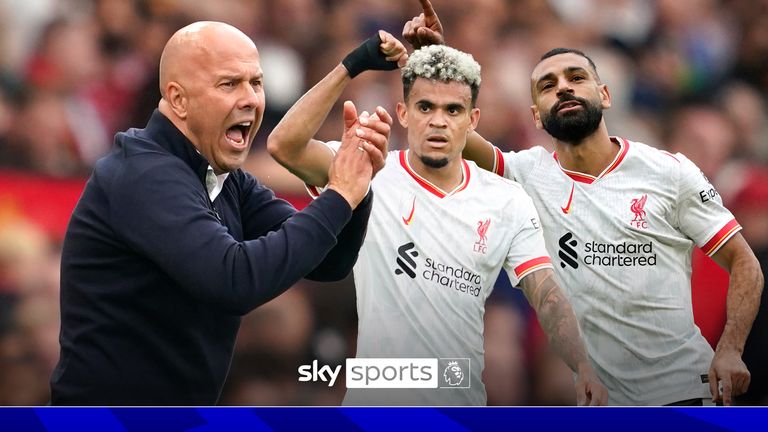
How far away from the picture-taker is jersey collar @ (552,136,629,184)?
2.98 m

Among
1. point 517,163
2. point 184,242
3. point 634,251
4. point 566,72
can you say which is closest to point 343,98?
point 517,163

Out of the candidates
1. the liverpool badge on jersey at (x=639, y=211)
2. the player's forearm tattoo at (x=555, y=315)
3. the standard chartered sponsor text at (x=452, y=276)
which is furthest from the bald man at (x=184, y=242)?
the liverpool badge on jersey at (x=639, y=211)

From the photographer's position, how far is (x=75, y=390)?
2170 mm

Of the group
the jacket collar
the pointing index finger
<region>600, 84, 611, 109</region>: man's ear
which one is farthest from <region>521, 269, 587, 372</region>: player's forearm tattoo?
the jacket collar

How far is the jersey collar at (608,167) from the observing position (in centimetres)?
298

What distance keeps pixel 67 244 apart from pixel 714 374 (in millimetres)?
1852

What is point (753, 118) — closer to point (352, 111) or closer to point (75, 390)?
point (352, 111)

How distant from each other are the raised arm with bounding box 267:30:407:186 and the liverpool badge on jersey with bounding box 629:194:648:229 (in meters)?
0.83

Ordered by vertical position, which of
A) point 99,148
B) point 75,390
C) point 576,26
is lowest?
point 75,390

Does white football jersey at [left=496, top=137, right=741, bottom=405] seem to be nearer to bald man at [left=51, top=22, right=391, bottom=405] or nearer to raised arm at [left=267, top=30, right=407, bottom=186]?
raised arm at [left=267, top=30, right=407, bottom=186]

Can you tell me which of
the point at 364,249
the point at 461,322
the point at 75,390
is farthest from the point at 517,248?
the point at 75,390

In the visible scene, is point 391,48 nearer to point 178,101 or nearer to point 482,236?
point 482,236

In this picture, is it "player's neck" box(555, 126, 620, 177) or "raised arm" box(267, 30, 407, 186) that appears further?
"player's neck" box(555, 126, 620, 177)
